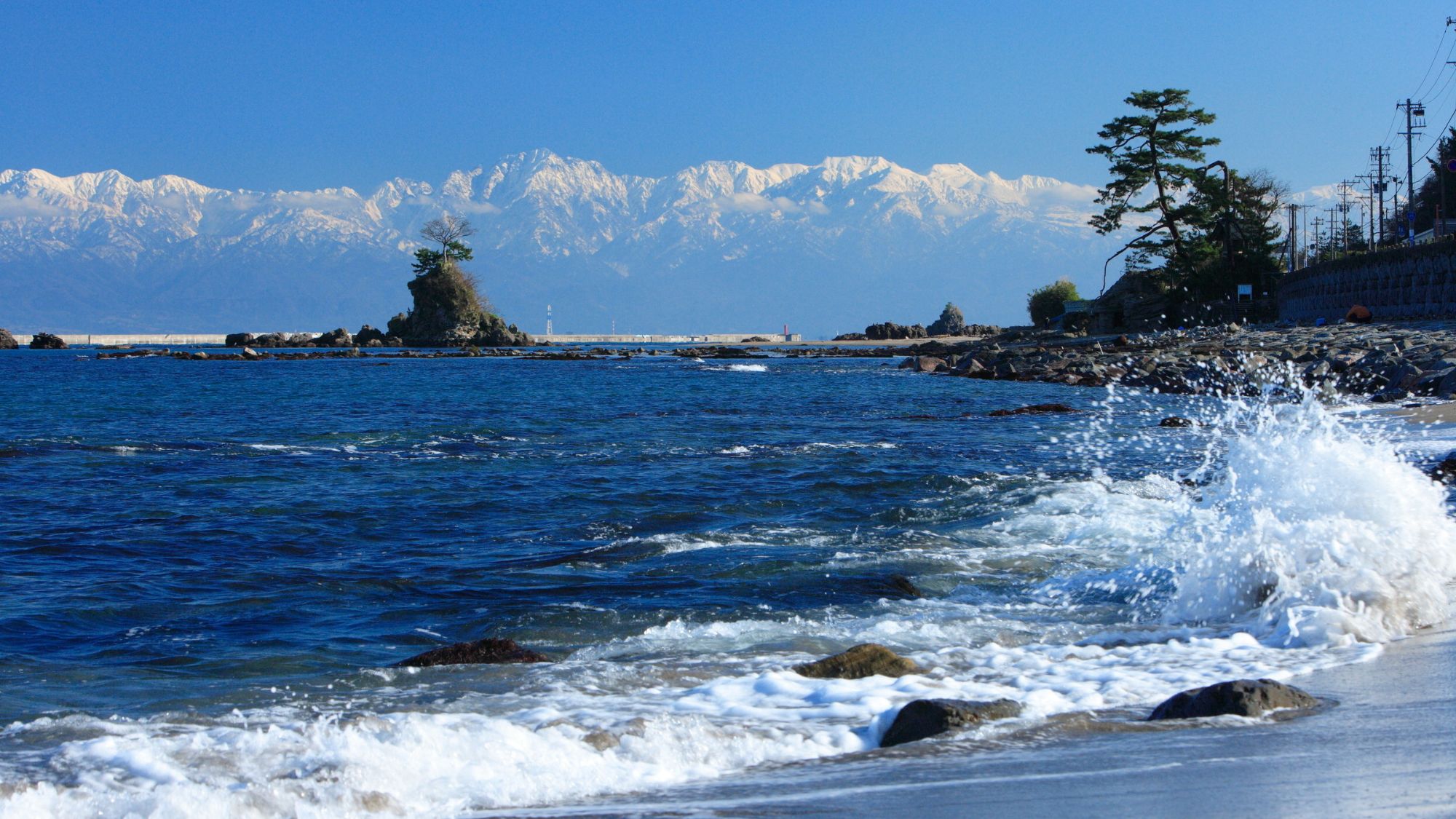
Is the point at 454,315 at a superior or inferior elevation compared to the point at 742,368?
superior

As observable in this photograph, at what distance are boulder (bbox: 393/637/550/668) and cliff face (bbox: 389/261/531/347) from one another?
10493 cm

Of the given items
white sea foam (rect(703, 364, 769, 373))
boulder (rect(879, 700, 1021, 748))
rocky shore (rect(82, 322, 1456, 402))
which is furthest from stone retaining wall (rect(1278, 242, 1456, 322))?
boulder (rect(879, 700, 1021, 748))

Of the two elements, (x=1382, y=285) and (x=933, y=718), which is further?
(x=1382, y=285)

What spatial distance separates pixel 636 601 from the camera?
28.8ft

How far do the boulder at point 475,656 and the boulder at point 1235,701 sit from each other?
11.8 feet

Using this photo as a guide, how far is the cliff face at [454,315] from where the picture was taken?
110 meters

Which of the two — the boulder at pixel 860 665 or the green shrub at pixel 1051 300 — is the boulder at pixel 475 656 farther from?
the green shrub at pixel 1051 300

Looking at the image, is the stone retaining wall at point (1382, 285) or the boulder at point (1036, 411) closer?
the boulder at point (1036, 411)

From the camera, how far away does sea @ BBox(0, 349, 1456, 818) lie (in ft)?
16.5

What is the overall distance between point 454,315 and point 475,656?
10722cm

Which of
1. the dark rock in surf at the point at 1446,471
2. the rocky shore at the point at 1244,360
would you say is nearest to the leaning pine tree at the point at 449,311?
the rocky shore at the point at 1244,360

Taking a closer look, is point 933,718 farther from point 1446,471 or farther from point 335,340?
point 335,340

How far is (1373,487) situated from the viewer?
338 inches

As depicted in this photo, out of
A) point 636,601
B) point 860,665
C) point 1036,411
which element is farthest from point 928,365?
point 860,665
